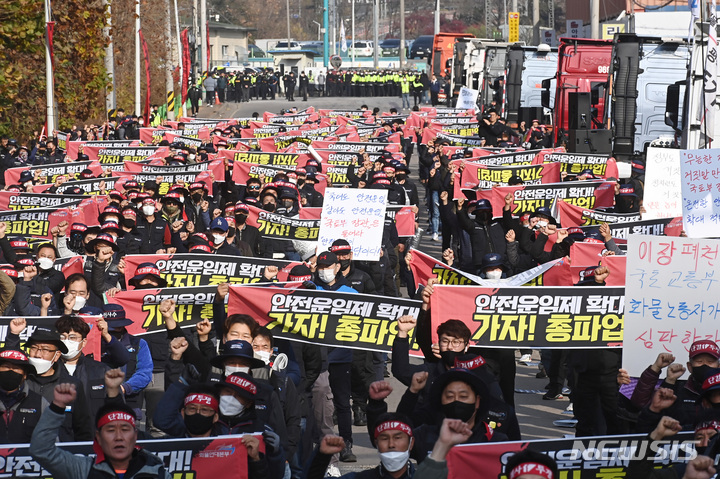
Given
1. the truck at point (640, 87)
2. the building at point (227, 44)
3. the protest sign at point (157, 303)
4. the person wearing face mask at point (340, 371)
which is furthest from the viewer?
the building at point (227, 44)

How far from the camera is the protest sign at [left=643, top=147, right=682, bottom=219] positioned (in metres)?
13.2

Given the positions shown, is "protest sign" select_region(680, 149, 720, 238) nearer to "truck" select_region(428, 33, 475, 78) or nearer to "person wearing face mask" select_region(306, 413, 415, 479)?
"person wearing face mask" select_region(306, 413, 415, 479)

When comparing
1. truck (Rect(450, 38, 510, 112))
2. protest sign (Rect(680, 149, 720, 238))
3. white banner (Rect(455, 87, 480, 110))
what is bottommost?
protest sign (Rect(680, 149, 720, 238))

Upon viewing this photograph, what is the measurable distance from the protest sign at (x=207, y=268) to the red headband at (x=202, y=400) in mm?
4956

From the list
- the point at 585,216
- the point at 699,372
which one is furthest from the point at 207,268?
the point at 699,372

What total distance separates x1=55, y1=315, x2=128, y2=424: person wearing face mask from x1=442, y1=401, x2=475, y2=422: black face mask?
246 centimetres

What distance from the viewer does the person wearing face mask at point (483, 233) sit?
547 inches

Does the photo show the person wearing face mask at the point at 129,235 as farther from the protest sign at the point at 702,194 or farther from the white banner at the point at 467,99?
the white banner at the point at 467,99

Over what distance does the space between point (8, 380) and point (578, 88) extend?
24637 millimetres

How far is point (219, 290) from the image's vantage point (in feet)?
31.2

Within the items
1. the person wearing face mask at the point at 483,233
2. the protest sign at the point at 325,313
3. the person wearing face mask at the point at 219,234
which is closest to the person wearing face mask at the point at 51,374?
the protest sign at the point at 325,313

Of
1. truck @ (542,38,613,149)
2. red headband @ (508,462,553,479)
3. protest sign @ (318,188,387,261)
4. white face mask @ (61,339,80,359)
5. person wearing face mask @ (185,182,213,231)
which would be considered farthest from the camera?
truck @ (542,38,613,149)

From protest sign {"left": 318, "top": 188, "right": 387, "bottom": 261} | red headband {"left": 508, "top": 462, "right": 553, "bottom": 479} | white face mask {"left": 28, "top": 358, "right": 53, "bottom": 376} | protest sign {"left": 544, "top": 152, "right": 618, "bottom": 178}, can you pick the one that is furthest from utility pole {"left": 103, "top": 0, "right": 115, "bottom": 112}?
red headband {"left": 508, "top": 462, "right": 553, "bottom": 479}

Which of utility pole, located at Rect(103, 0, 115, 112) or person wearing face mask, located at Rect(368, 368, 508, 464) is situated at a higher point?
utility pole, located at Rect(103, 0, 115, 112)
